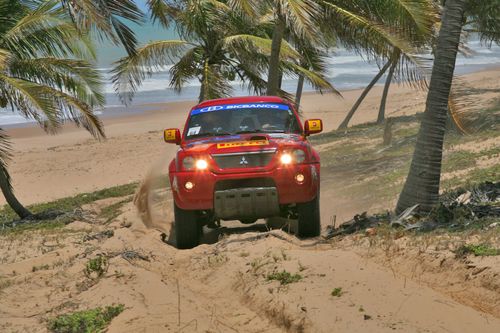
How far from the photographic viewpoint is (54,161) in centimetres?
2658

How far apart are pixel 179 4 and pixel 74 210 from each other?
21.4 feet

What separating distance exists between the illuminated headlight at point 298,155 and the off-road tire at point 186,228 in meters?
1.33

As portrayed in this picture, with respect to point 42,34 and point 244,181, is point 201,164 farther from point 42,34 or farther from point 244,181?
point 42,34

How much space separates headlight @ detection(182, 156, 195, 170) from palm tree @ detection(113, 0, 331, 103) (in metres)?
9.07

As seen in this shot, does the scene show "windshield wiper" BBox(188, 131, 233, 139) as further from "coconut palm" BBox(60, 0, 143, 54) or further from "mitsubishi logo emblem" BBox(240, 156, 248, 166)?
"coconut palm" BBox(60, 0, 143, 54)

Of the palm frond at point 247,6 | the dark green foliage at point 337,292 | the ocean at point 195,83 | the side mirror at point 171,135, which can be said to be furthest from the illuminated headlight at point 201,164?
the ocean at point 195,83

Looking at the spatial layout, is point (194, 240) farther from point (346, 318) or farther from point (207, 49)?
point (207, 49)

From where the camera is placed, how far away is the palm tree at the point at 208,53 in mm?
17234

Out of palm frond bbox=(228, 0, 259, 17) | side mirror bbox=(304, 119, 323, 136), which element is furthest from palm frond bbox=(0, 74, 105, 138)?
side mirror bbox=(304, 119, 323, 136)

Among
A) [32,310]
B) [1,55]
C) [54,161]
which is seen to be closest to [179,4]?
[1,55]

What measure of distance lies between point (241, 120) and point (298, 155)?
1224 mm

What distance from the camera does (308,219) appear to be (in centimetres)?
830

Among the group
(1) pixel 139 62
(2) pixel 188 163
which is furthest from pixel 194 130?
(1) pixel 139 62

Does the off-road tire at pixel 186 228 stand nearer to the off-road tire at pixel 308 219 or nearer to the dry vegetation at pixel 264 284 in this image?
the dry vegetation at pixel 264 284
